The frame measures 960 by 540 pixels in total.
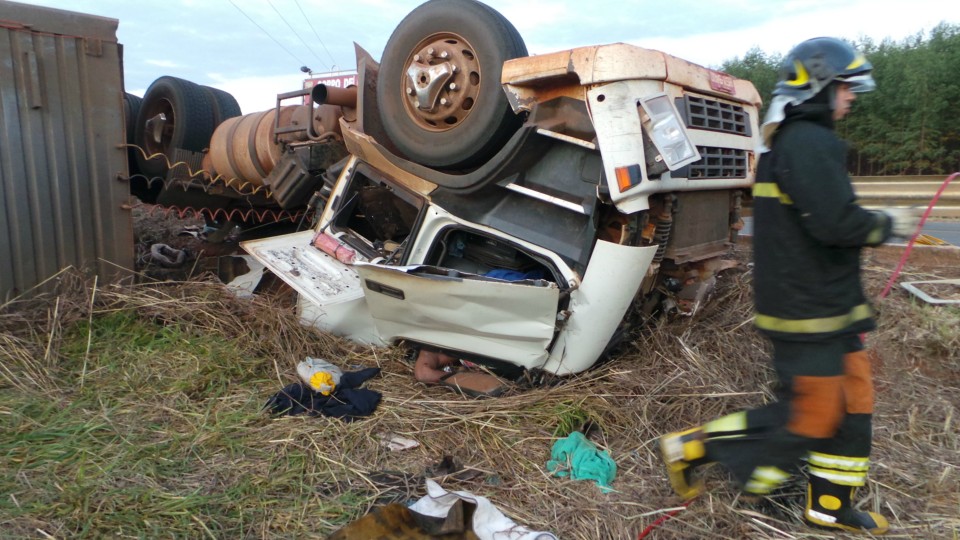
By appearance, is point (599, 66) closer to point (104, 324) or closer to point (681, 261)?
point (681, 261)

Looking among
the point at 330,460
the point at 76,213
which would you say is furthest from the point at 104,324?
the point at 330,460

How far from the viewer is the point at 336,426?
304cm

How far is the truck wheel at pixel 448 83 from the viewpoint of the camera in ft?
10.8

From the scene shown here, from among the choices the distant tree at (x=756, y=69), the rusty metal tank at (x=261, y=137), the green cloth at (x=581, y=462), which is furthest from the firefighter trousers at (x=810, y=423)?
the distant tree at (x=756, y=69)

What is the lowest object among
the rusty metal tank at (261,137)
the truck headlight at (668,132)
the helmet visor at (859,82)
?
the rusty metal tank at (261,137)

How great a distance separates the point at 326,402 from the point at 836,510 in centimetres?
211

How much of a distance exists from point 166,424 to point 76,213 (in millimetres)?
1912

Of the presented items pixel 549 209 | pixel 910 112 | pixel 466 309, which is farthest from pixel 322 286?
pixel 910 112

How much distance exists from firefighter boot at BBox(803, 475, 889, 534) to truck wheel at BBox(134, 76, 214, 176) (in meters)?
5.06

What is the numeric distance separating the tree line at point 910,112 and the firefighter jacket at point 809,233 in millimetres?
14742

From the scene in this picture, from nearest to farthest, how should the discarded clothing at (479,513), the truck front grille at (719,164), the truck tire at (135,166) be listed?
the discarded clothing at (479,513)
the truck front grille at (719,164)
the truck tire at (135,166)

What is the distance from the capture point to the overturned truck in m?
2.90

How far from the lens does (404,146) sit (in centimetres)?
365

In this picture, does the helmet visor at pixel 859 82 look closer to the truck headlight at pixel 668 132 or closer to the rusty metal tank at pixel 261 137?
the truck headlight at pixel 668 132
